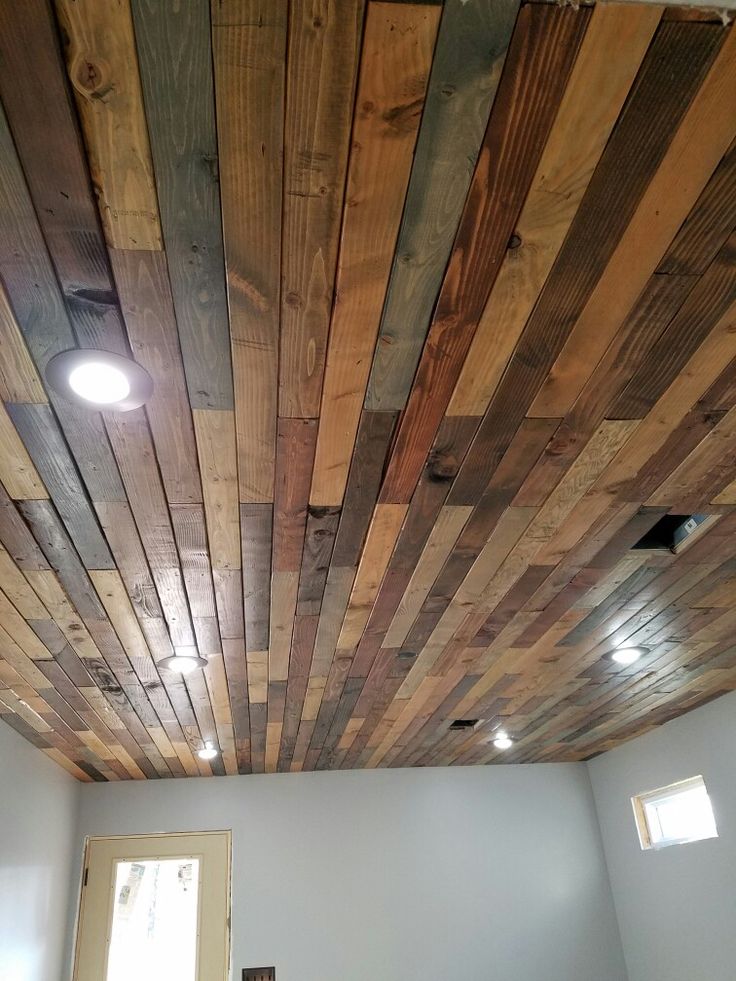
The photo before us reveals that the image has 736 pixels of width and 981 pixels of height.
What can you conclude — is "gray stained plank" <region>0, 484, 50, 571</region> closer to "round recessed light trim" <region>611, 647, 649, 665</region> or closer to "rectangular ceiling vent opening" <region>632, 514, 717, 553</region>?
Answer: "rectangular ceiling vent opening" <region>632, 514, 717, 553</region>

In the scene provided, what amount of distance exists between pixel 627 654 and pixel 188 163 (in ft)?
9.09

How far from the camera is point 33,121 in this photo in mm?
868

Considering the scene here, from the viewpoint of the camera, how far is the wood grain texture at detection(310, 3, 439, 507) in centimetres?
82

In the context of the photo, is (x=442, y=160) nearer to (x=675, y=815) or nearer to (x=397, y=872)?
(x=675, y=815)

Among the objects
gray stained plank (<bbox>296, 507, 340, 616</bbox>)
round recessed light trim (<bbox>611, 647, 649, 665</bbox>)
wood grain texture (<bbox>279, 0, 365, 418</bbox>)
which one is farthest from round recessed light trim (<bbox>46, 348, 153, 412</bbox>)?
round recessed light trim (<bbox>611, 647, 649, 665</bbox>)

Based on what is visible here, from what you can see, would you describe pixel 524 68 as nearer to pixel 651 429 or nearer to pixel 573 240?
pixel 573 240

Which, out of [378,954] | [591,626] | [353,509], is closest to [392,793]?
[378,954]

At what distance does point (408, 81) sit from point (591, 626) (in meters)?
2.27

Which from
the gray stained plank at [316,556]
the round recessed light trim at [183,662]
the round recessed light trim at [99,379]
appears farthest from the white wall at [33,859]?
the round recessed light trim at [99,379]

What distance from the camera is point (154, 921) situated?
4.69m

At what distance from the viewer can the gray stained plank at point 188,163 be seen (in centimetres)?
80

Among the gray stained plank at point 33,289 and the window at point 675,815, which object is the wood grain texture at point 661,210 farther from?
the window at point 675,815

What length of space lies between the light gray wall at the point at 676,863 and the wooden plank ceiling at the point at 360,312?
6.52ft

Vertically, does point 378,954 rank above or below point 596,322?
below
